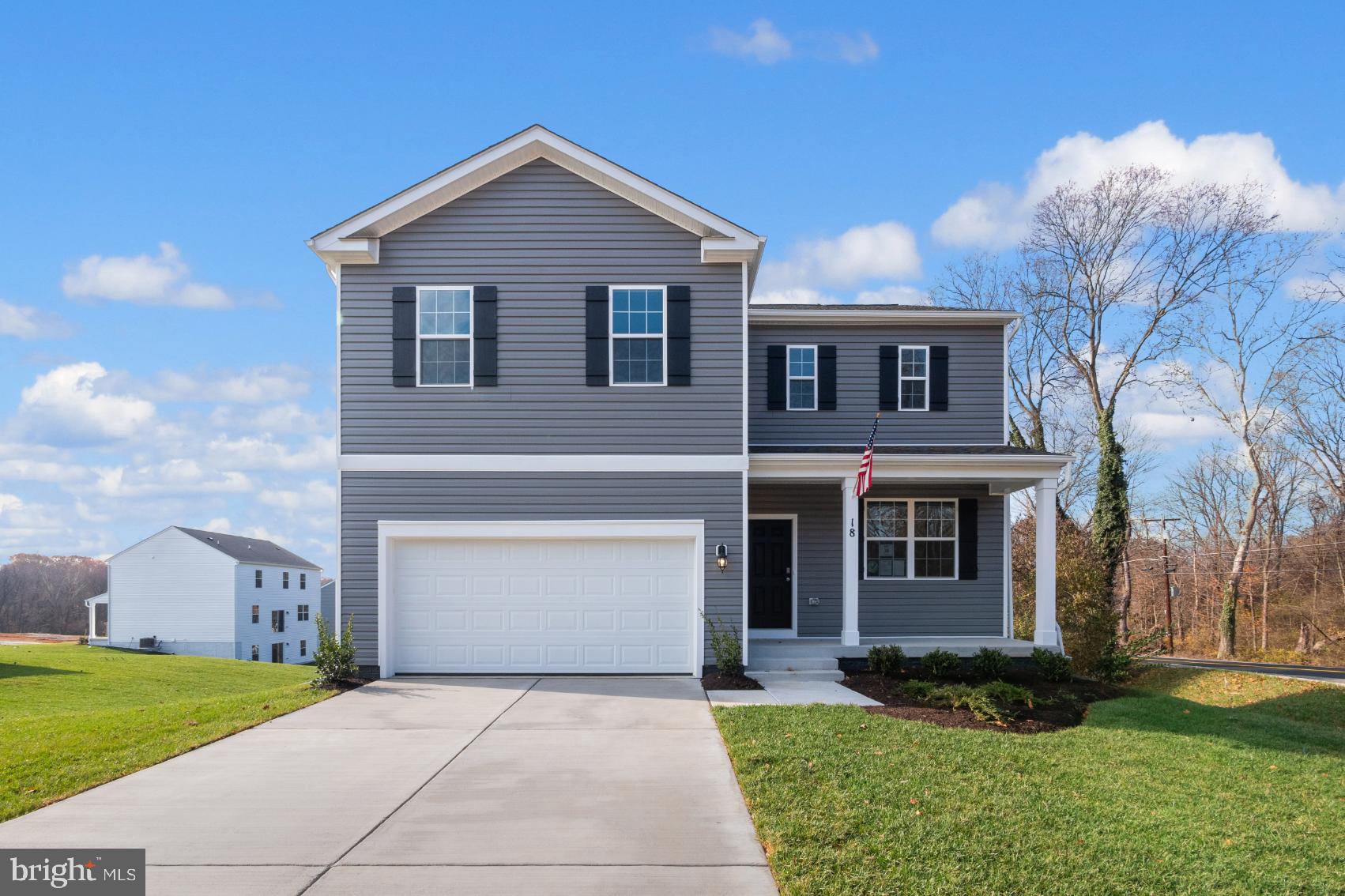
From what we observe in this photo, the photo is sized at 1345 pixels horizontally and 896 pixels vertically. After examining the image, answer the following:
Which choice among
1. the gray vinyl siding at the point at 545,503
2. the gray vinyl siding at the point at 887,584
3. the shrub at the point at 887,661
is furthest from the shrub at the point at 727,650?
the gray vinyl siding at the point at 887,584

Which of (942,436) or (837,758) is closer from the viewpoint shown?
(837,758)

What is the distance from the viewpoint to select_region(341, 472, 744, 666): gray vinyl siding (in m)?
13.5

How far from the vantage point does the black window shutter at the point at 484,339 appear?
13594 mm

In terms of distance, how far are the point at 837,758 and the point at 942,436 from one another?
9445 mm

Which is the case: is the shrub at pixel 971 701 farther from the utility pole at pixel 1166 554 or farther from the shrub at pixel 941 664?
the utility pole at pixel 1166 554

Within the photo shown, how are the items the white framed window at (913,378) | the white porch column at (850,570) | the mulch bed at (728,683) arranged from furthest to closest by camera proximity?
the white framed window at (913,378) < the white porch column at (850,570) < the mulch bed at (728,683)

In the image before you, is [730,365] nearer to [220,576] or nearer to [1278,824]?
[1278,824]

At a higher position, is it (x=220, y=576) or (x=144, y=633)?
(x=220, y=576)

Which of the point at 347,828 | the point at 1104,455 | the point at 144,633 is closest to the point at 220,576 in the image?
the point at 144,633

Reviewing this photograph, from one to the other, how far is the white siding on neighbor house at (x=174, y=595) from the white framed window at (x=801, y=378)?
3672 cm

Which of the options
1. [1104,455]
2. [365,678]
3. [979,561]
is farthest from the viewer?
[1104,455]

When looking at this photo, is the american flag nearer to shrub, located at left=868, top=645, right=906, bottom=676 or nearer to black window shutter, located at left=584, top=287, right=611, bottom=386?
shrub, located at left=868, top=645, right=906, bottom=676

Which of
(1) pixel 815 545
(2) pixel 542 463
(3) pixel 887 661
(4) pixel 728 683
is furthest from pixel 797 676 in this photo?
(2) pixel 542 463

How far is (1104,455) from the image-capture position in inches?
976
